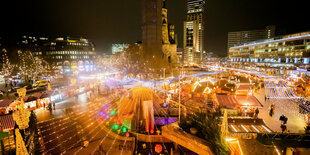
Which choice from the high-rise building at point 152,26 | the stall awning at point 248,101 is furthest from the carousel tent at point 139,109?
the high-rise building at point 152,26

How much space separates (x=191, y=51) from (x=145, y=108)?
11799cm

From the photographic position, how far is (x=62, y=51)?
201 ft

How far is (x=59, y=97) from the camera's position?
1755 centimetres

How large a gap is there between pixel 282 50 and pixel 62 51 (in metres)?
75.7

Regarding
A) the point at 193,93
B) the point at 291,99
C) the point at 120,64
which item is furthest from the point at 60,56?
the point at 291,99

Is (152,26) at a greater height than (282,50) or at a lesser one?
greater

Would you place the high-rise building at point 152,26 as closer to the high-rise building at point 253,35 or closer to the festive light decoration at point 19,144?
the festive light decoration at point 19,144

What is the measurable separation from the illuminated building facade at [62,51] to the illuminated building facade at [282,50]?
66810 millimetres

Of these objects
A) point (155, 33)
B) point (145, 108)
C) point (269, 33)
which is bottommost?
point (145, 108)

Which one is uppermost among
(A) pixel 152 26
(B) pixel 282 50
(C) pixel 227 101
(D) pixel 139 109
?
(A) pixel 152 26

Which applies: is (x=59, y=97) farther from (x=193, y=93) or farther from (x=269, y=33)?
(x=269, y=33)

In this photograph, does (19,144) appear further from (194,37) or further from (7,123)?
(194,37)

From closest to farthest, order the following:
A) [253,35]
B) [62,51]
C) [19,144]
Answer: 1. [19,144]
2. [62,51]
3. [253,35]

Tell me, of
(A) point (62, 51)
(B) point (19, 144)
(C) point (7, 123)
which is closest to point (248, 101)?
(B) point (19, 144)
